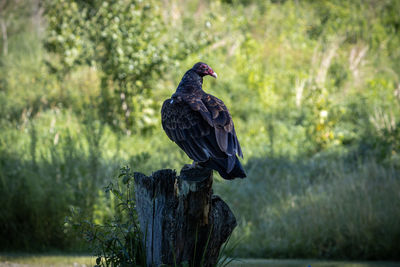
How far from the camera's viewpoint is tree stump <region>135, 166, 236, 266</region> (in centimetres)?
274

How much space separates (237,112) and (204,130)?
8.79 metres

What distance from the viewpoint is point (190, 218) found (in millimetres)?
2777

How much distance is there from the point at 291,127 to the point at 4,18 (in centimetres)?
1034

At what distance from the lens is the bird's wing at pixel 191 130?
2836mm

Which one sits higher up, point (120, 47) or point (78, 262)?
point (120, 47)

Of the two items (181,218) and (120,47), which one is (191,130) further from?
(120,47)

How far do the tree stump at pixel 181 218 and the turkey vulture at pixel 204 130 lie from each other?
0.11 meters

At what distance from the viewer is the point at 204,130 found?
298 cm

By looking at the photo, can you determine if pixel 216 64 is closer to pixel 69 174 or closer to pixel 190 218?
pixel 69 174

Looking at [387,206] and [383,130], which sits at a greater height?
[383,130]

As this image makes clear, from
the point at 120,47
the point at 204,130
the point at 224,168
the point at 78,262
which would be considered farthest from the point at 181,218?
the point at 120,47

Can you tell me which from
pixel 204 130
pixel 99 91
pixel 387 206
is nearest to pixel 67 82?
pixel 99 91

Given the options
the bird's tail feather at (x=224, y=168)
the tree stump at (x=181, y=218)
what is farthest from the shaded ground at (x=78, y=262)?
the bird's tail feather at (x=224, y=168)

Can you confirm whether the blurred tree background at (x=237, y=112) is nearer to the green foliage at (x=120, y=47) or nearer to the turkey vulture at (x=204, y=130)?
the green foliage at (x=120, y=47)
